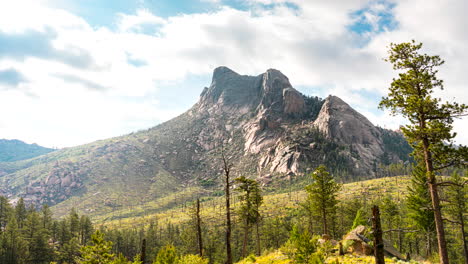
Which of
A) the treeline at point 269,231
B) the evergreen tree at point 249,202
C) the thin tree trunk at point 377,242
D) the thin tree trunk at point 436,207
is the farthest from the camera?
the evergreen tree at point 249,202

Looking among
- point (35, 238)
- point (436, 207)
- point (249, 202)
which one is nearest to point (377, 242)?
point (436, 207)

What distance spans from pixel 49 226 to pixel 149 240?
3174 centimetres

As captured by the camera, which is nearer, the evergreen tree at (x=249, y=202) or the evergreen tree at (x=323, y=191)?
the evergreen tree at (x=323, y=191)

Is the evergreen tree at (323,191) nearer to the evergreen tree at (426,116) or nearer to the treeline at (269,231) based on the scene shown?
the treeline at (269,231)

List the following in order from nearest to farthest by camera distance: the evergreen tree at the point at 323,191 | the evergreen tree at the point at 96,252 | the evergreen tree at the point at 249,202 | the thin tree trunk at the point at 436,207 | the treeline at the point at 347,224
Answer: the thin tree trunk at the point at 436,207 < the evergreen tree at the point at 96,252 < the treeline at the point at 347,224 < the evergreen tree at the point at 323,191 < the evergreen tree at the point at 249,202

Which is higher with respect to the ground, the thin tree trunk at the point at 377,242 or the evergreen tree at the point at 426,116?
the evergreen tree at the point at 426,116

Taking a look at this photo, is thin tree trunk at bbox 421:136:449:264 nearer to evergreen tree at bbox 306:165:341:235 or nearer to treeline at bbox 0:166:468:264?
treeline at bbox 0:166:468:264

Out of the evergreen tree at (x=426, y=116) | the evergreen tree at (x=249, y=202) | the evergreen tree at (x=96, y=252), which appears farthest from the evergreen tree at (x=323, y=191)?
the evergreen tree at (x=96, y=252)

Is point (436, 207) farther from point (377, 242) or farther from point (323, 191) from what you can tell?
point (323, 191)

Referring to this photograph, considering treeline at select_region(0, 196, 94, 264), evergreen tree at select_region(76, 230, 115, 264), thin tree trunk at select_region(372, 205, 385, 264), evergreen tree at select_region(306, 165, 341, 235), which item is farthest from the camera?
treeline at select_region(0, 196, 94, 264)

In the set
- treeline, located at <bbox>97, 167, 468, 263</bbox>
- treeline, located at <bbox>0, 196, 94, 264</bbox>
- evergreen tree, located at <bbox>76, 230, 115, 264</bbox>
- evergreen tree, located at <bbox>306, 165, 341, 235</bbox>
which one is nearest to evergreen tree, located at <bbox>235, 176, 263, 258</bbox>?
treeline, located at <bbox>97, 167, 468, 263</bbox>

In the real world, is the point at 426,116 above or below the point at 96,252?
above

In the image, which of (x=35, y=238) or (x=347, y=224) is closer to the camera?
(x=347, y=224)

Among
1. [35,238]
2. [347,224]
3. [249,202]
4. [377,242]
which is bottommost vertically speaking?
[35,238]
